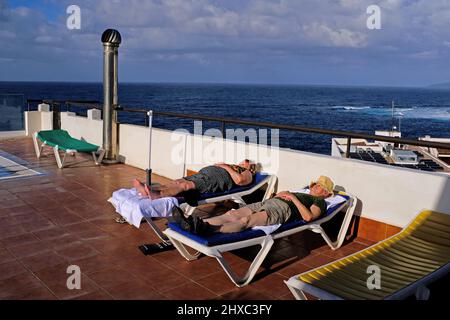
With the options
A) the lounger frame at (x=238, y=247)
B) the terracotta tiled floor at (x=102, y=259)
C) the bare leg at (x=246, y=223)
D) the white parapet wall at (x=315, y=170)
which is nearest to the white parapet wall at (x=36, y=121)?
the white parapet wall at (x=315, y=170)

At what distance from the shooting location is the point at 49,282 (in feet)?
10.3

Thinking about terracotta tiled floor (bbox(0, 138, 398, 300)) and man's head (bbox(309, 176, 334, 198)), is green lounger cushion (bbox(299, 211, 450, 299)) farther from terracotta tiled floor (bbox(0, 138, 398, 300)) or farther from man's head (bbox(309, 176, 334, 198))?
man's head (bbox(309, 176, 334, 198))

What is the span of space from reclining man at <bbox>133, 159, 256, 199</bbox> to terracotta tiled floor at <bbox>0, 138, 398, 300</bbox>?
1.50 ft

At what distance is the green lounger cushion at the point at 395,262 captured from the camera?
260 centimetres

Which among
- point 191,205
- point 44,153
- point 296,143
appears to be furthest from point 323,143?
point 191,205

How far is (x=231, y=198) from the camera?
4.70 m

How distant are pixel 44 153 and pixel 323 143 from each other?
34026mm

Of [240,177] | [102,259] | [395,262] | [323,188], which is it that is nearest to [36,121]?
[240,177]

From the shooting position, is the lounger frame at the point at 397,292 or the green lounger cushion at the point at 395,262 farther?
the green lounger cushion at the point at 395,262

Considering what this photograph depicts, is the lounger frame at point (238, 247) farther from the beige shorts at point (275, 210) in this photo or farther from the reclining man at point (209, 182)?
the reclining man at point (209, 182)

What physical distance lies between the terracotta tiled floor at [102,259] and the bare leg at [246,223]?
36 cm

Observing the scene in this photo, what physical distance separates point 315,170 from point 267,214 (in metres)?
1.30

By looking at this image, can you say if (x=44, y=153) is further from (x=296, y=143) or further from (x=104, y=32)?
(x=296, y=143)

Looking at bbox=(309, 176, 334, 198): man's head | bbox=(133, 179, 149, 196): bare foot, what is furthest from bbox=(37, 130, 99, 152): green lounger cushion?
bbox=(309, 176, 334, 198): man's head
